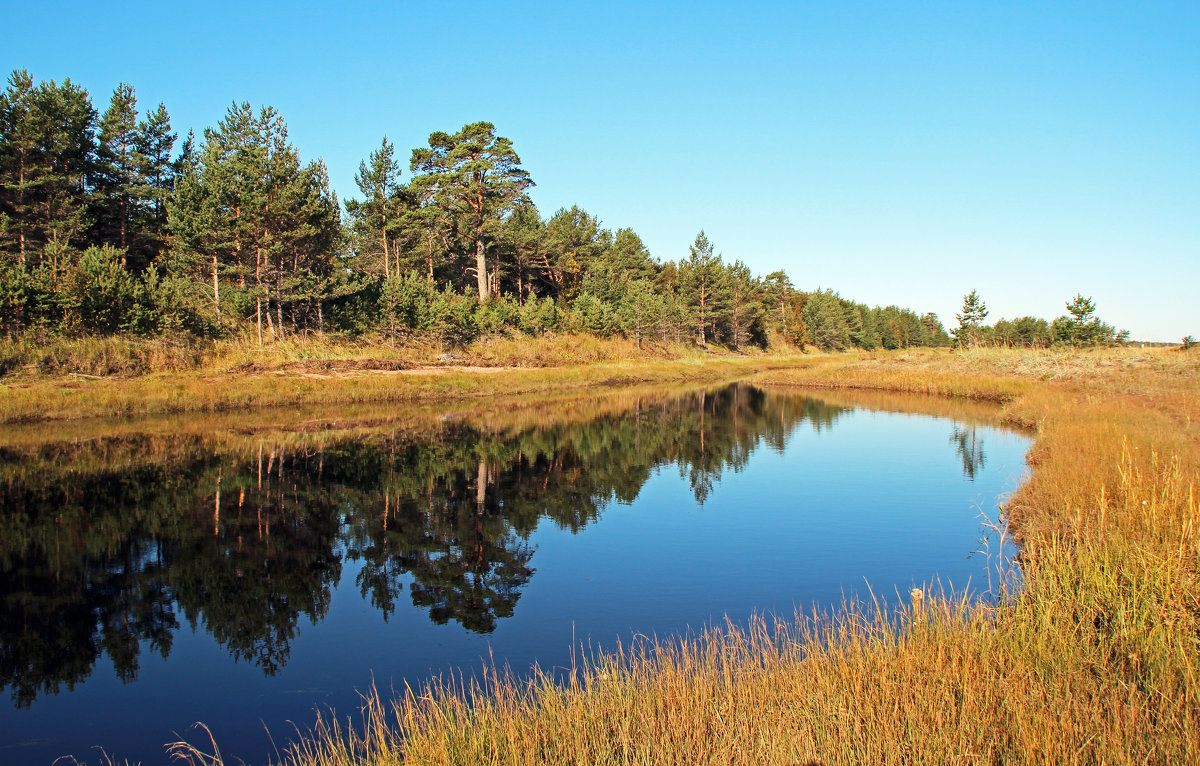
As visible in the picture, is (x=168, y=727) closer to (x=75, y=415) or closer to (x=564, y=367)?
(x=75, y=415)

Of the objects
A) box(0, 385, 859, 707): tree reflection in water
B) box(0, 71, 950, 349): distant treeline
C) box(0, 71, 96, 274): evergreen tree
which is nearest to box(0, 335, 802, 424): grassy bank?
box(0, 71, 950, 349): distant treeline

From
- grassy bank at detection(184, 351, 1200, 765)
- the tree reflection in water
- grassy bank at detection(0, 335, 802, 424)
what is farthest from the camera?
grassy bank at detection(0, 335, 802, 424)

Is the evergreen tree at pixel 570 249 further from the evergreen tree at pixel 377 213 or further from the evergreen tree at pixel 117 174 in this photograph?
the evergreen tree at pixel 117 174

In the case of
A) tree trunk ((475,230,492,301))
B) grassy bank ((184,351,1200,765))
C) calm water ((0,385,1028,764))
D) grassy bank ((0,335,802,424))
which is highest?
tree trunk ((475,230,492,301))

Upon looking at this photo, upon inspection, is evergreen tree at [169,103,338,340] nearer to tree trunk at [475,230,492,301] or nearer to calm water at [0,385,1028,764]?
tree trunk at [475,230,492,301]

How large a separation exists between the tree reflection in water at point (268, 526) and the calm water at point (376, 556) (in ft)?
0.17

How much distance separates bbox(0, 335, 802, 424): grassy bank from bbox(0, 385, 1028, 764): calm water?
529 cm

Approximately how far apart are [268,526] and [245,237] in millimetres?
28139

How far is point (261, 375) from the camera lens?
104 feet

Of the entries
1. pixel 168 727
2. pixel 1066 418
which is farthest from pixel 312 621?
pixel 1066 418

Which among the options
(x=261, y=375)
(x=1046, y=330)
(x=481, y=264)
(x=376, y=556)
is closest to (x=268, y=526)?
(x=376, y=556)

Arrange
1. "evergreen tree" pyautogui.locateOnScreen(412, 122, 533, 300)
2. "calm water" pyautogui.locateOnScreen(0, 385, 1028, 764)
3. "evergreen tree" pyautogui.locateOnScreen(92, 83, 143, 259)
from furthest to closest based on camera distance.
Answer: "evergreen tree" pyautogui.locateOnScreen(412, 122, 533, 300), "evergreen tree" pyautogui.locateOnScreen(92, 83, 143, 259), "calm water" pyautogui.locateOnScreen(0, 385, 1028, 764)

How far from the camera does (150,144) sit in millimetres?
45406

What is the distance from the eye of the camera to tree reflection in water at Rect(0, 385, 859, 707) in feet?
26.9
